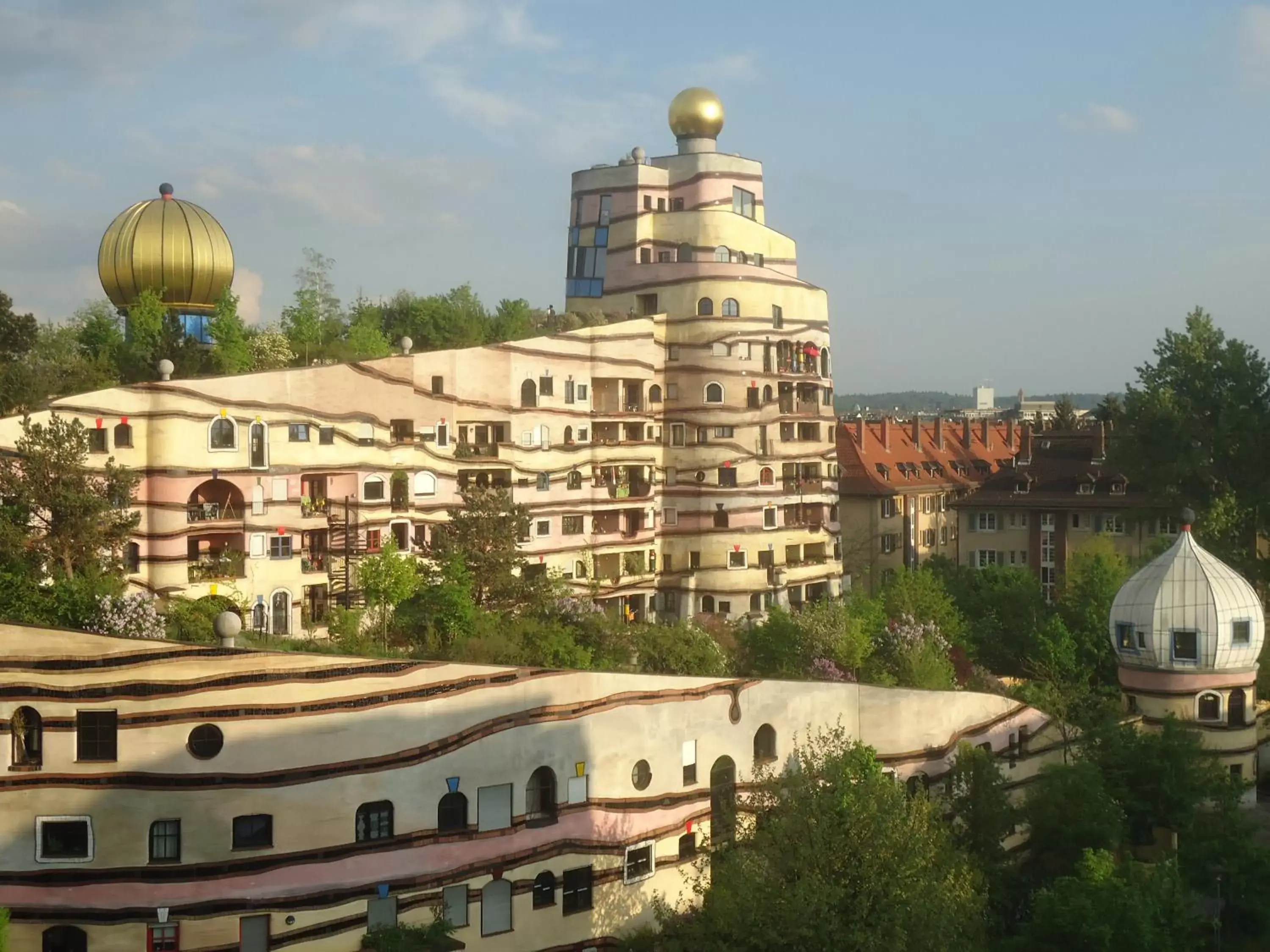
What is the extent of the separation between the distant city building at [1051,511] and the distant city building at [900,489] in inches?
73.3

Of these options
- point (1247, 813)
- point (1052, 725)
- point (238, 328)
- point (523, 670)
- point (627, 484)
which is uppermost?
point (238, 328)

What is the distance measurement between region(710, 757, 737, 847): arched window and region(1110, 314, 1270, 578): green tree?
29095 millimetres

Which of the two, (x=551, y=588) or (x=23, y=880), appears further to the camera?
(x=551, y=588)

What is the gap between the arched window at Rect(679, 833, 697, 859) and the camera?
1321 inches

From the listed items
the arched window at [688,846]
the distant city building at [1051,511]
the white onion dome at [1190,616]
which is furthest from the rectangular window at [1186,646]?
the distant city building at [1051,511]

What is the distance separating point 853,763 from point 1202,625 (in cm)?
1416

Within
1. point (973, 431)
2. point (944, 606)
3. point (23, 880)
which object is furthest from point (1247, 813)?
point (973, 431)

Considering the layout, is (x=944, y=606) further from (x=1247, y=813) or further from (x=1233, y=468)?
(x=1233, y=468)

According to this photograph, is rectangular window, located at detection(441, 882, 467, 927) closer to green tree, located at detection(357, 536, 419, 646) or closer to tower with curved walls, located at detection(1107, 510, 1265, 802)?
green tree, located at detection(357, 536, 419, 646)

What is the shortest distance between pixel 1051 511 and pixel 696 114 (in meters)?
26.5

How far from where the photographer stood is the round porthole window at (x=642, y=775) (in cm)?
3256

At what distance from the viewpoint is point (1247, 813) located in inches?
1638

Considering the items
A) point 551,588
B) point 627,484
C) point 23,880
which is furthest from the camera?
point 627,484

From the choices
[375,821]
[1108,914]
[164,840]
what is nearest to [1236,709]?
[1108,914]
